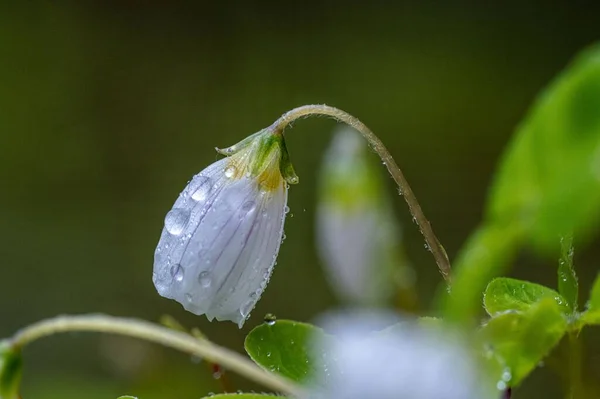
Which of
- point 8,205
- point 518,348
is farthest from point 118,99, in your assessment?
point 518,348

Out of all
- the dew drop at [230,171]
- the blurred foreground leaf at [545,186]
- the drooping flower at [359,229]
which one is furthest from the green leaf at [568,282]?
the drooping flower at [359,229]

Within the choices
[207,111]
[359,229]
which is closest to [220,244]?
[359,229]

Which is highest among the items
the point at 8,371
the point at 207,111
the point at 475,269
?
the point at 475,269

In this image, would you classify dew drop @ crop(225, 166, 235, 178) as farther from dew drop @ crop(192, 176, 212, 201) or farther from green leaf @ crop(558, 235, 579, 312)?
green leaf @ crop(558, 235, 579, 312)

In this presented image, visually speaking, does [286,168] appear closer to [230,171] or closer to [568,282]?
[230,171]

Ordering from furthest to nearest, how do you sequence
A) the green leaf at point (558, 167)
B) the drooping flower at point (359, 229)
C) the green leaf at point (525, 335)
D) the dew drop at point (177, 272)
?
the drooping flower at point (359, 229), the dew drop at point (177, 272), the green leaf at point (525, 335), the green leaf at point (558, 167)

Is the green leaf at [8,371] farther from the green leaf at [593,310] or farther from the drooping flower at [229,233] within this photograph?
the green leaf at [593,310]

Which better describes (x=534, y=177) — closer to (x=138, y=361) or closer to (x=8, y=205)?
(x=138, y=361)
